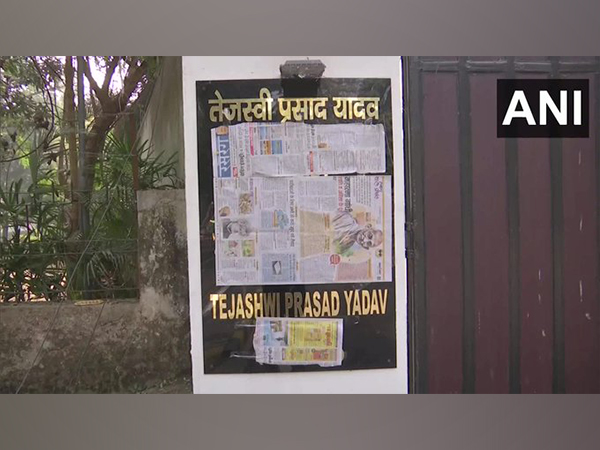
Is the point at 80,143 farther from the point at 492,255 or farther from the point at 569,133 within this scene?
the point at 569,133

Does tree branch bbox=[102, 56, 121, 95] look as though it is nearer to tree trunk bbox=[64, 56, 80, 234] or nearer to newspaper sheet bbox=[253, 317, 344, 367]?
tree trunk bbox=[64, 56, 80, 234]

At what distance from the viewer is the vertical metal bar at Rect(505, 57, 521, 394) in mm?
3609

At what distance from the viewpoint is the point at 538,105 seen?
359 cm

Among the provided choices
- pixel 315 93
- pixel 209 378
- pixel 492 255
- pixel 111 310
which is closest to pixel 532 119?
pixel 492 255

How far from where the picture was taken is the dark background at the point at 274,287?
361 centimetres

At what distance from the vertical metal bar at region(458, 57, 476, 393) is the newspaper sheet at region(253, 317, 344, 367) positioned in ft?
2.59

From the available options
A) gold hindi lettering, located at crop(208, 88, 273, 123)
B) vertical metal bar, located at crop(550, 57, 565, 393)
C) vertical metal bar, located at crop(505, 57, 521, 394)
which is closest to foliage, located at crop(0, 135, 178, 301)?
gold hindi lettering, located at crop(208, 88, 273, 123)

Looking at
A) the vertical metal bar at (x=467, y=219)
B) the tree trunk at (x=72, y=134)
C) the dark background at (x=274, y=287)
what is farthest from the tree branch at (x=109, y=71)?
the vertical metal bar at (x=467, y=219)

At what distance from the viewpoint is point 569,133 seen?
3.59m

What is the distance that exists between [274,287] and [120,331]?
1173 millimetres

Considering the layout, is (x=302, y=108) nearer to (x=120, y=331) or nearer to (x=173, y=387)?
(x=120, y=331)

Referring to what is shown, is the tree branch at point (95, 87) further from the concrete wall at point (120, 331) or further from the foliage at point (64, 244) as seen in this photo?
the concrete wall at point (120, 331)

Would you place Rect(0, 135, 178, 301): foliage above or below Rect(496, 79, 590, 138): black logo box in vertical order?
below

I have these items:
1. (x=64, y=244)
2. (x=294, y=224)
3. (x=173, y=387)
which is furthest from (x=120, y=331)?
(x=294, y=224)
